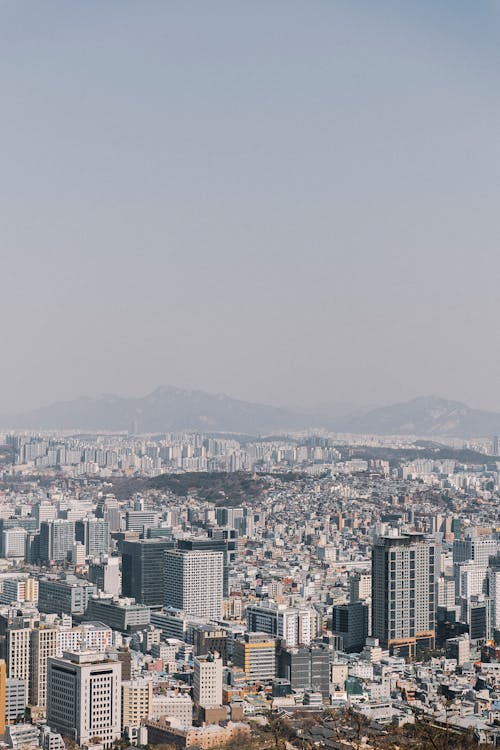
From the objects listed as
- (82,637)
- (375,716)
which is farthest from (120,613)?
(375,716)

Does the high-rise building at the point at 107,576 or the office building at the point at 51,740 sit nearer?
the office building at the point at 51,740

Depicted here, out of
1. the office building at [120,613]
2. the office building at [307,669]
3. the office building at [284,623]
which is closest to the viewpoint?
the office building at [307,669]

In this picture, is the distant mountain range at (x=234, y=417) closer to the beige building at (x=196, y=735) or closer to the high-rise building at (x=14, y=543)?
the high-rise building at (x=14, y=543)

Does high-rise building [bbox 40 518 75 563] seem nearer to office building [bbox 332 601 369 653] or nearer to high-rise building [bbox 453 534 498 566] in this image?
high-rise building [bbox 453 534 498 566]

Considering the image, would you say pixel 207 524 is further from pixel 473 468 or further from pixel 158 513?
pixel 473 468

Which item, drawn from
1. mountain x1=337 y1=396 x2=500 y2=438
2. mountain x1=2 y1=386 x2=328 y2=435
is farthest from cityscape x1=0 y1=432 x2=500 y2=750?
mountain x1=2 y1=386 x2=328 y2=435

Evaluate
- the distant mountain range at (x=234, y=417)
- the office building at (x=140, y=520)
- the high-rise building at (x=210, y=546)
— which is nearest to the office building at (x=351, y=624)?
the high-rise building at (x=210, y=546)

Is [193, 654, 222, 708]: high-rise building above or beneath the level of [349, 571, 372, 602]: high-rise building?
beneath

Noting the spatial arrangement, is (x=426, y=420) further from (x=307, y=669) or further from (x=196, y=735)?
(x=196, y=735)
